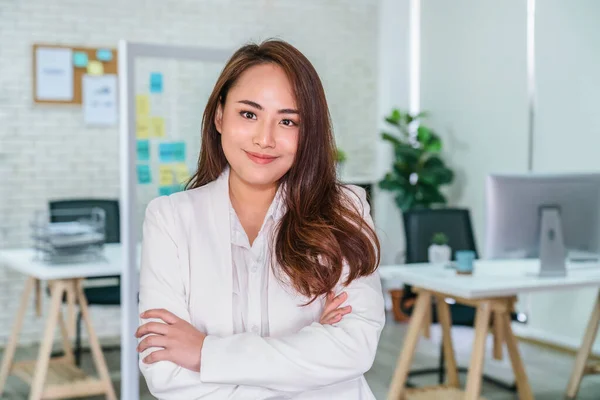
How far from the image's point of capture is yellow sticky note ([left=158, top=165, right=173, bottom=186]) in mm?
3492

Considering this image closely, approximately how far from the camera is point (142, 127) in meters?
3.45

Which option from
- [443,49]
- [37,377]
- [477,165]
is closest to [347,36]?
[443,49]

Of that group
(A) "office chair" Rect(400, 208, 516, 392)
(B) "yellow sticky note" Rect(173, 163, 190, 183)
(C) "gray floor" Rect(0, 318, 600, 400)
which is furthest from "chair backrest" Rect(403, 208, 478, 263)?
(B) "yellow sticky note" Rect(173, 163, 190, 183)

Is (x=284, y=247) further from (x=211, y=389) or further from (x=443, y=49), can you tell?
(x=443, y=49)

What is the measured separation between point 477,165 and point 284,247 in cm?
495

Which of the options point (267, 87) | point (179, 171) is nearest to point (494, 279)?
point (179, 171)

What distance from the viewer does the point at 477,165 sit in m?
6.22

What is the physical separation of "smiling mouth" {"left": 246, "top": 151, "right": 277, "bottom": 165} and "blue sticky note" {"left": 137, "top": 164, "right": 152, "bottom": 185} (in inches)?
79.9

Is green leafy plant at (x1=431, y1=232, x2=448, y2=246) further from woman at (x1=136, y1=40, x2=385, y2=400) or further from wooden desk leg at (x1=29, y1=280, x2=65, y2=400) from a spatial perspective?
woman at (x1=136, y1=40, x2=385, y2=400)

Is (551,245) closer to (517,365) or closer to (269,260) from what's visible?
(517,365)

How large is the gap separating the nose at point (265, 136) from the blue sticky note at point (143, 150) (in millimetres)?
2063

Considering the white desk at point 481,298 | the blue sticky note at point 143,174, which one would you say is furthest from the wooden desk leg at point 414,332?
the blue sticky note at point 143,174

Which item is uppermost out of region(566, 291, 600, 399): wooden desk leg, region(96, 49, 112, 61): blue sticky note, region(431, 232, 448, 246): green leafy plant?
region(96, 49, 112, 61): blue sticky note

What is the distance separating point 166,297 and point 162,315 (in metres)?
0.04
